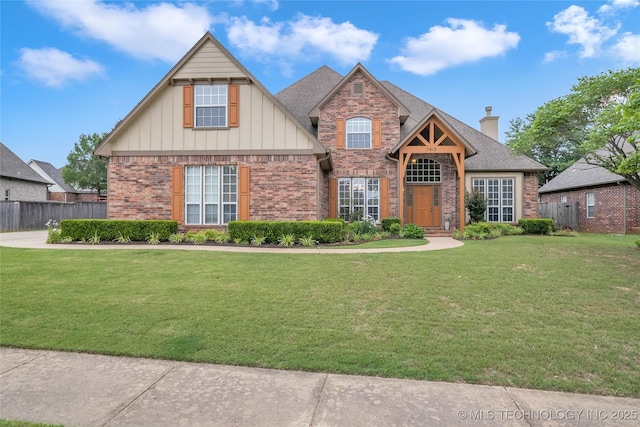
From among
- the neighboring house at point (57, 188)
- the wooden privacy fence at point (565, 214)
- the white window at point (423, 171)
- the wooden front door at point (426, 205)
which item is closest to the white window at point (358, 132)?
the white window at point (423, 171)

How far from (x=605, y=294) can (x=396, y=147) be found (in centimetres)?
1020

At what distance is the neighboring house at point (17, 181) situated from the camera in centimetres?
2578

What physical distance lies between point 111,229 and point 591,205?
2508 cm

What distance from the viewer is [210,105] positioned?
13250 millimetres

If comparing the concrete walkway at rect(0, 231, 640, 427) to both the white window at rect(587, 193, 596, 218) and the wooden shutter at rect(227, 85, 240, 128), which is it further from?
the white window at rect(587, 193, 596, 218)

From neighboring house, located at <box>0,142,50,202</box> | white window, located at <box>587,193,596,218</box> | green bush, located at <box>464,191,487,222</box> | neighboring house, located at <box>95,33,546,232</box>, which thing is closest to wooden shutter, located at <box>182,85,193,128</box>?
neighboring house, located at <box>95,33,546,232</box>

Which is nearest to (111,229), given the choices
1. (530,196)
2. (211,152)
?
(211,152)

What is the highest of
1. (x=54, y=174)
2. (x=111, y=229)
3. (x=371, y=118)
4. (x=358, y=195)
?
(x=54, y=174)

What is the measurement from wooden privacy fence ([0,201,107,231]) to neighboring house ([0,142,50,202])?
5458mm

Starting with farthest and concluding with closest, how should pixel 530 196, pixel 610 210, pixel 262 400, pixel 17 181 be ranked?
pixel 17 181 → pixel 610 210 → pixel 530 196 → pixel 262 400

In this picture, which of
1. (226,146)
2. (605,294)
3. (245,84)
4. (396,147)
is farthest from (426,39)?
(605,294)

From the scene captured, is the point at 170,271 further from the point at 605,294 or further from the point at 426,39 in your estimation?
the point at 426,39

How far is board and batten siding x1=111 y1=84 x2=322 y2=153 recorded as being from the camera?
12984 millimetres

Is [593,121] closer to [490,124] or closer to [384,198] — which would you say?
[384,198]
